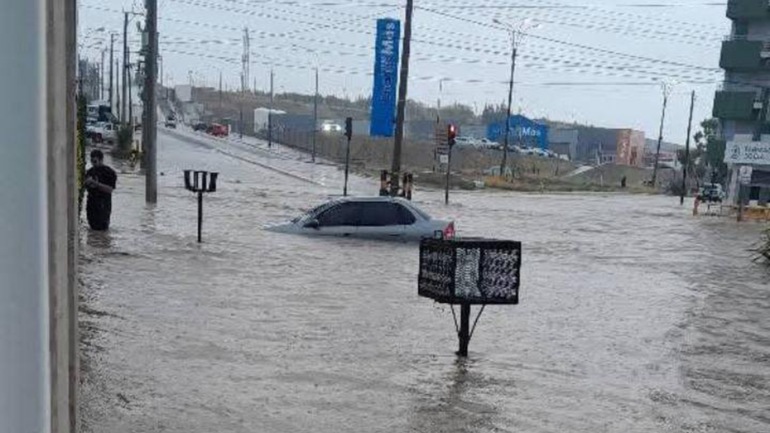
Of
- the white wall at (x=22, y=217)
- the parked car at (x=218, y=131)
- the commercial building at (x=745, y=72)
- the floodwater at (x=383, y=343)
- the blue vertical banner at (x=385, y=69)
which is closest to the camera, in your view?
the white wall at (x=22, y=217)

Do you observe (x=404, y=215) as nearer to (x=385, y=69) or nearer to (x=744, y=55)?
(x=385, y=69)

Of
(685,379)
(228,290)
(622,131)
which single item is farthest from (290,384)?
(622,131)

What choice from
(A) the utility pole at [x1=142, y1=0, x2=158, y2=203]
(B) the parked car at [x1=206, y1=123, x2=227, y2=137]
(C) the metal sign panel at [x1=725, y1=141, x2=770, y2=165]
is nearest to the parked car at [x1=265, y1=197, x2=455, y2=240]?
(A) the utility pole at [x1=142, y1=0, x2=158, y2=203]

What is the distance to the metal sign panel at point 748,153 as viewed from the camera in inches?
1973

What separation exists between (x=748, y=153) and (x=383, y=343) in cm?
4739

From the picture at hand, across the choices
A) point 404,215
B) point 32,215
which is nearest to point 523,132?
point 404,215

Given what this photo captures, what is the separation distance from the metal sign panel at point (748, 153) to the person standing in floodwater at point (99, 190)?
43.2 m

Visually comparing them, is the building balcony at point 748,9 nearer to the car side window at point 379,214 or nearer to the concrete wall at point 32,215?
the car side window at point 379,214

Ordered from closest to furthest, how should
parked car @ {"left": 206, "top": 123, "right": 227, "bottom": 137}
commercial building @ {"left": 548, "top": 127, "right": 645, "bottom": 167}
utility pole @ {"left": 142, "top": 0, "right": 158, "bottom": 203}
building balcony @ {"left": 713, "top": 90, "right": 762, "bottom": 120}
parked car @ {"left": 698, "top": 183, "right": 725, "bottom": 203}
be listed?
utility pole @ {"left": 142, "top": 0, "right": 158, "bottom": 203} < parked car @ {"left": 698, "top": 183, "right": 725, "bottom": 203} < building balcony @ {"left": 713, "top": 90, "right": 762, "bottom": 120} < parked car @ {"left": 206, "top": 123, "right": 227, "bottom": 137} < commercial building @ {"left": 548, "top": 127, "right": 645, "bottom": 167}

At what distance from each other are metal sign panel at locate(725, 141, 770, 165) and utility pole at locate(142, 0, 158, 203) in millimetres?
Answer: 37311

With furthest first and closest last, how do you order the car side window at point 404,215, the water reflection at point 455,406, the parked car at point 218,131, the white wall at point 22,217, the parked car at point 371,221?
the parked car at point 218,131, the car side window at point 404,215, the parked car at point 371,221, the water reflection at point 455,406, the white wall at point 22,217

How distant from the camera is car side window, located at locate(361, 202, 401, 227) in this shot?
57.8 feet

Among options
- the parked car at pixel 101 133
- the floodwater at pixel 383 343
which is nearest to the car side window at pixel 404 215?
the floodwater at pixel 383 343

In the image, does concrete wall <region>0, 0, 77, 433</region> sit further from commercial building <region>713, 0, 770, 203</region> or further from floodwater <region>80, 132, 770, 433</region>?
commercial building <region>713, 0, 770, 203</region>
